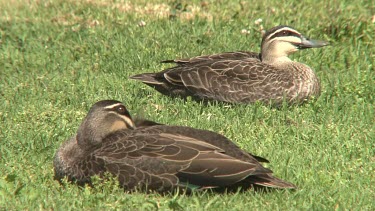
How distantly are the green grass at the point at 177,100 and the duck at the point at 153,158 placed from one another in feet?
0.46

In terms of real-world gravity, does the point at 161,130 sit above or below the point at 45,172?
above

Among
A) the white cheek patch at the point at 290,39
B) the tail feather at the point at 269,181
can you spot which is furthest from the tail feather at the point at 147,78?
the tail feather at the point at 269,181

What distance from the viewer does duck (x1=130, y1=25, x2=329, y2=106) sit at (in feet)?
34.0

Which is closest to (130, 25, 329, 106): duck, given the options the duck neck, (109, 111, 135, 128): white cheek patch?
(109, 111, 135, 128): white cheek patch

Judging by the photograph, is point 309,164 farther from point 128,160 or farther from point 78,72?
point 78,72

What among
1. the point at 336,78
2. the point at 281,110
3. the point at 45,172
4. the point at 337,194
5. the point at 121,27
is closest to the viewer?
the point at 337,194

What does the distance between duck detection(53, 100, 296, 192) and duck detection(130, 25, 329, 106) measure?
278 cm

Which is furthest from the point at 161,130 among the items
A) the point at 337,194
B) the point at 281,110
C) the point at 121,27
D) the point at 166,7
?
the point at 166,7

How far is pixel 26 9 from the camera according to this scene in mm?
14188

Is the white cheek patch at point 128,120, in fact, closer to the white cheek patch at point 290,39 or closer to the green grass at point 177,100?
the green grass at point 177,100

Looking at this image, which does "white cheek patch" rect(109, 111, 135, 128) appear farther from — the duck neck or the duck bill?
the duck bill

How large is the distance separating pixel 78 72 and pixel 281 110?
3.11 meters

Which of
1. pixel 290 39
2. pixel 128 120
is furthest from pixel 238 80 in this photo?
pixel 128 120

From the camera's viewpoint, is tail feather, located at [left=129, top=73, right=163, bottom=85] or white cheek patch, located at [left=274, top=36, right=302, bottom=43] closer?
tail feather, located at [left=129, top=73, right=163, bottom=85]
